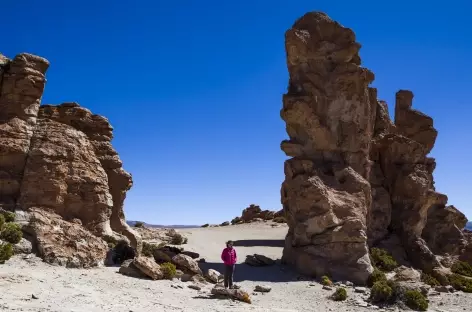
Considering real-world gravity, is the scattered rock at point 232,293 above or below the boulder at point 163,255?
below

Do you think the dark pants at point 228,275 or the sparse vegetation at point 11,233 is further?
the dark pants at point 228,275

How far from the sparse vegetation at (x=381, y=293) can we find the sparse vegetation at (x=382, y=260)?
7.21 m

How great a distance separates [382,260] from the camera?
2523cm

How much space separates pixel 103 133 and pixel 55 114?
8.34ft

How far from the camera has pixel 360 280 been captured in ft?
69.7

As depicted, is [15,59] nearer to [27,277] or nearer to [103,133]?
[103,133]

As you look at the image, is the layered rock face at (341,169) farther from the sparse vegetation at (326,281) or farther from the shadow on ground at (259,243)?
the shadow on ground at (259,243)

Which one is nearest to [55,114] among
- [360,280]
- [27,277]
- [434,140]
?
[27,277]

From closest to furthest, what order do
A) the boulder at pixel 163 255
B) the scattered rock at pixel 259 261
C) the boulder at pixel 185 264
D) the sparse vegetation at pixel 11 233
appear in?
the sparse vegetation at pixel 11 233 → the boulder at pixel 185 264 → the boulder at pixel 163 255 → the scattered rock at pixel 259 261

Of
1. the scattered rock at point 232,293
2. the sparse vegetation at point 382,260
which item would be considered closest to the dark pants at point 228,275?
the scattered rock at point 232,293

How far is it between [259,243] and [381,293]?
17518 mm

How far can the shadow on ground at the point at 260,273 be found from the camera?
2122 centimetres

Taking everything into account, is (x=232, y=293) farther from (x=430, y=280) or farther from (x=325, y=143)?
(x=430, y=280)

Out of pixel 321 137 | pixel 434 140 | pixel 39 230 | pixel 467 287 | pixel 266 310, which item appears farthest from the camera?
pixel 434 140
